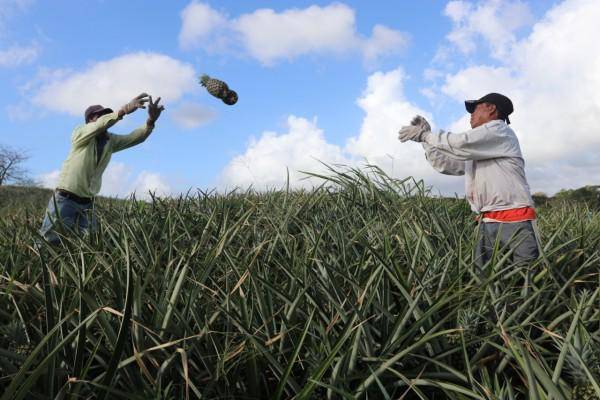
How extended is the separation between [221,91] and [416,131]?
2.69 m

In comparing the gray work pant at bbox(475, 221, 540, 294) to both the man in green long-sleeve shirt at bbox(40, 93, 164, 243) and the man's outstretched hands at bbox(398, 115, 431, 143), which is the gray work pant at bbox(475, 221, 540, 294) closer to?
the man's outstretched hands at bbox(398, 115, 431, 143)

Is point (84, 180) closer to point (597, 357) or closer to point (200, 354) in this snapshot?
point (200, 354)

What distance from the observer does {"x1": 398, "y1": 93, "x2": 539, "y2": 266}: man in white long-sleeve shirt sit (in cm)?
387

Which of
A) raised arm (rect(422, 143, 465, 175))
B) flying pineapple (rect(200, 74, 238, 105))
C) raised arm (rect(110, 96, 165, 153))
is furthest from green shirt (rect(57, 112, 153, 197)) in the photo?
raised arm (rect(422, 143, 465, 175))

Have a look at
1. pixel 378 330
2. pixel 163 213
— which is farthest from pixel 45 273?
pixel 163 213

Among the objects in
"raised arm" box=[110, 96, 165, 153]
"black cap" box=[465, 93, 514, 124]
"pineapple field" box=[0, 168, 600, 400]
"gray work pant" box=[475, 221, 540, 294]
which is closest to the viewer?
"pineapple field" box=[0, 168, 600, 400]

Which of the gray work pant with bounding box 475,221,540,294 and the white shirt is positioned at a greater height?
the white shirt

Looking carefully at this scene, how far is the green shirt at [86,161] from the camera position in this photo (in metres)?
5.56

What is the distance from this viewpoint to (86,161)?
5.68 metres

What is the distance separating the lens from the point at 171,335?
2.00 m

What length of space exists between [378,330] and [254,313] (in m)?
0.54

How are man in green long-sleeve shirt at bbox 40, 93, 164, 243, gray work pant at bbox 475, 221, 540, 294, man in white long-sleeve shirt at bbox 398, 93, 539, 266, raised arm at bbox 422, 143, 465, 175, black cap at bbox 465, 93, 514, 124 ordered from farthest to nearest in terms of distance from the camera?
man in green long-sleeve shirt at bbox 40, 93, 164, 243
raised arm at bbox 422, 143, 465, 175
black cap at bbox 465, 93, 514, 124
man in white long-sleeve shirt at bbox 398, 93, 539, 266
gray work pant at bbox 475, 221, 540, 294

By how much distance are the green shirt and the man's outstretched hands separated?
3.12 metres

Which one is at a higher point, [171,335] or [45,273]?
[45,273]
